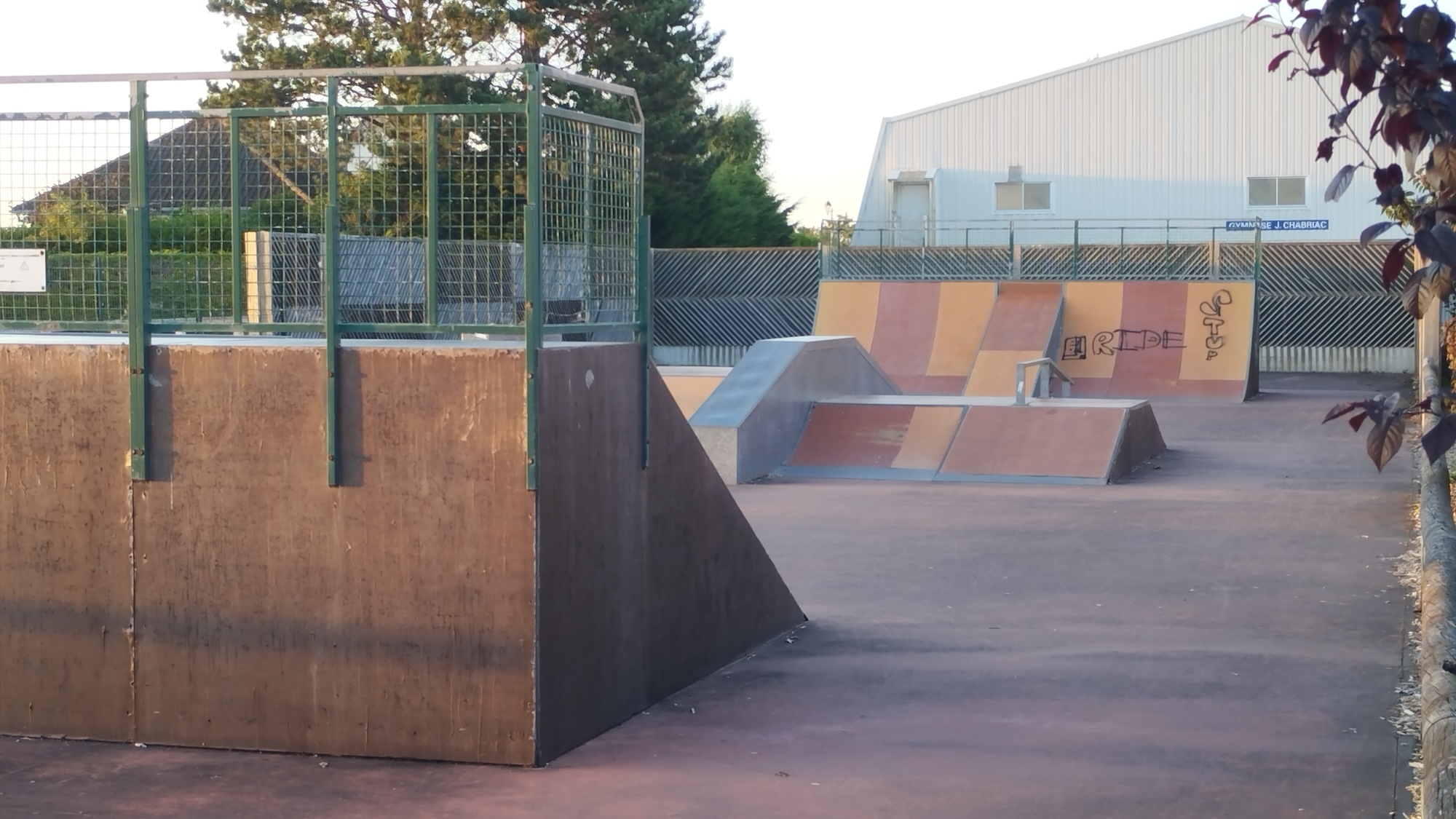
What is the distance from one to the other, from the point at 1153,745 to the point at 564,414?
9.35ft

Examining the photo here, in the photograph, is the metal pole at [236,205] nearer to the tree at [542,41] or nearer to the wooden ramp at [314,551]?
the wooden ramp at [314,551]

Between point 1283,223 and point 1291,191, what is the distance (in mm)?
962

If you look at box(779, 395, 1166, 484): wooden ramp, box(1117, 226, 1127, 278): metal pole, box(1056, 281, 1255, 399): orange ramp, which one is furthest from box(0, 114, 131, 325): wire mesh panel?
box(1117, 226, 1127, 278): metal pole

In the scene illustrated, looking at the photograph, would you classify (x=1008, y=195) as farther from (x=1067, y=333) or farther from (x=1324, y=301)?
(x=1067, y=333)

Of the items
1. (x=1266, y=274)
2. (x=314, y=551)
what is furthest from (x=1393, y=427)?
(x=1266, y=274)

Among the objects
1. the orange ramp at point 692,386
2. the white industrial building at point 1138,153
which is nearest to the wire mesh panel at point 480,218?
the orange ramp at point 692,386

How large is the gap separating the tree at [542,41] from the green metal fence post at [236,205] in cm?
3041

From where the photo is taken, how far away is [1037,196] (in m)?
43.7

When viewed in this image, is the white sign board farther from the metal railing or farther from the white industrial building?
the white industrial building

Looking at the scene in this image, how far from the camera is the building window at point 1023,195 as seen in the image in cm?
4362

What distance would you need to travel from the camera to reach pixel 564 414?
20.2 ft

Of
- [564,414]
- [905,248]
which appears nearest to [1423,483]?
[564,414]

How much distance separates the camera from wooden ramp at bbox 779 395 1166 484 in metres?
16.3

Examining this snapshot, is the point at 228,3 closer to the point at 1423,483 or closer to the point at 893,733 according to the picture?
the point at 1423,483
